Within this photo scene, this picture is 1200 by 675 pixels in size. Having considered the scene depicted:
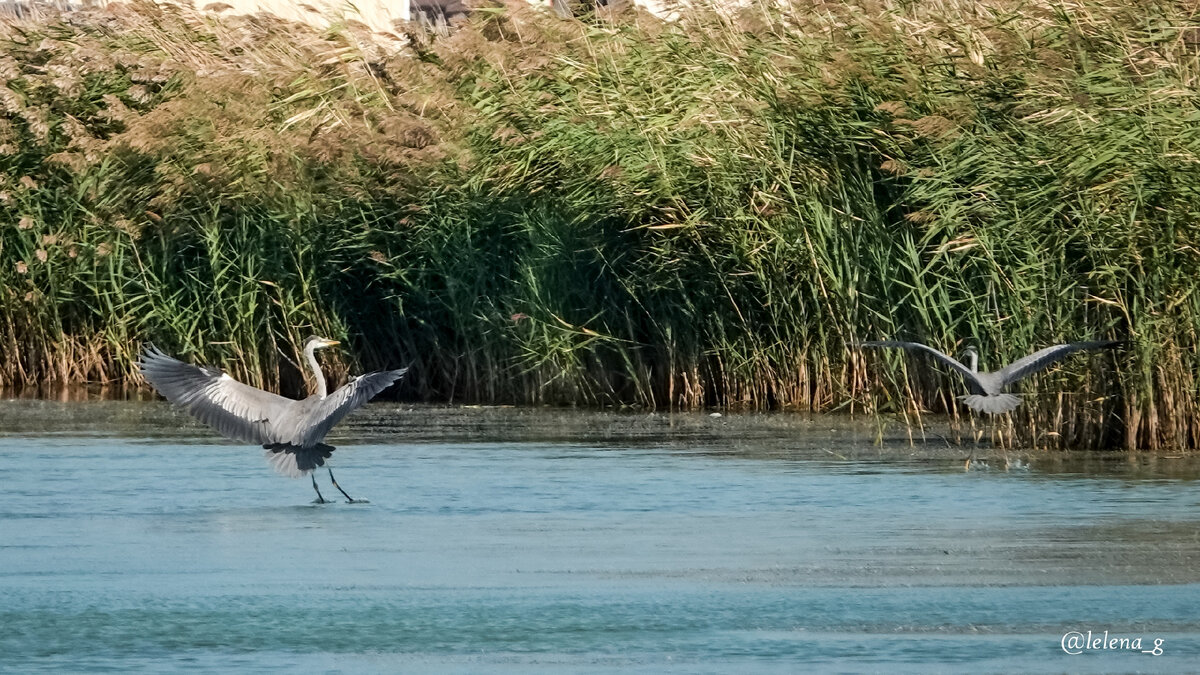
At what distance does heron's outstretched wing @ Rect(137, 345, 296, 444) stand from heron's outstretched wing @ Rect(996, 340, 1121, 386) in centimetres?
342

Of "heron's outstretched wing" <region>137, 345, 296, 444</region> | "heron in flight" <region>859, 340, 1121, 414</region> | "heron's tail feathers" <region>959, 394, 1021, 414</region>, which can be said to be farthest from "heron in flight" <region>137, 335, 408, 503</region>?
"heron's tail feathers" <region>959, 394, 1021, 414</region>

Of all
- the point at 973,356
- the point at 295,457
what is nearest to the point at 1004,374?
the point at 973,356

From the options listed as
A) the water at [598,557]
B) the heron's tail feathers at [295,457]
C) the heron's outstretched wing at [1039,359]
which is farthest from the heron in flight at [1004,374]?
the heron's tail feathers at [295,457]

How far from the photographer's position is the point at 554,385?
45.4ft

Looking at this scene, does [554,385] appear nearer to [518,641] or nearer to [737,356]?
[737,356]

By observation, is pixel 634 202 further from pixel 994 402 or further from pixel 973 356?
pixel 994 402

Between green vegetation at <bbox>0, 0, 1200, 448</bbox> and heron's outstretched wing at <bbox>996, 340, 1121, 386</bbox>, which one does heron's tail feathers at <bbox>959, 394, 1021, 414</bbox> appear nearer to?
heron's outstretched wing at <bbox>996, 340, 1121, 386</bbox>

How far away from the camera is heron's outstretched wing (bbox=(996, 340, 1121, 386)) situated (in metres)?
10.0

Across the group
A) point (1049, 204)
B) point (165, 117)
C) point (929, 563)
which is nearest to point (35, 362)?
point (165, 117)

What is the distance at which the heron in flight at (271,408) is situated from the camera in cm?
898

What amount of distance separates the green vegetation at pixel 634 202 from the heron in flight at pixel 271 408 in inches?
135

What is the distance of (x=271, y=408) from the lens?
9141mm

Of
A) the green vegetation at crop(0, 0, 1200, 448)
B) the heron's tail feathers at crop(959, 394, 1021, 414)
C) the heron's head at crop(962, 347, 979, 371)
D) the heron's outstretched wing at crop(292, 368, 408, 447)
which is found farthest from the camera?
the green vegetation at crop(0, 0, 1200, 448)

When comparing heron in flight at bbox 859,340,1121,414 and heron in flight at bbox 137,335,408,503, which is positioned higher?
heron in flight at bbox 859,340,1121,414
